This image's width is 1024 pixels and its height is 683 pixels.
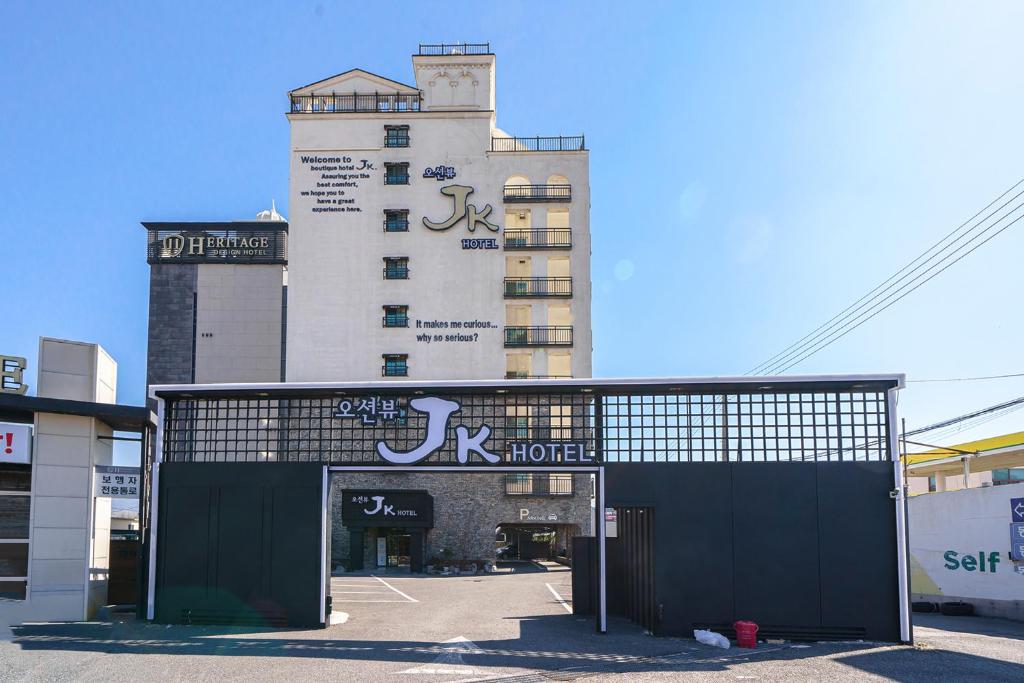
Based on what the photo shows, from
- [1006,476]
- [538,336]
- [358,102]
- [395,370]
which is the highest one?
[358,102]

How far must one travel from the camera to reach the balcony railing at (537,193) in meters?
52.7

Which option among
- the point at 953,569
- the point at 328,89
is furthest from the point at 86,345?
the point at 328,89

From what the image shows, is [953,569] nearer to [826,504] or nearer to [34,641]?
[826,504]

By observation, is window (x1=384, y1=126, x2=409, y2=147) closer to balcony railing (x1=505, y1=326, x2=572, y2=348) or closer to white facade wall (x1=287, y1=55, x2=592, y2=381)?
white facade wall (x1=287, y1=55, x2=592, y2=381)

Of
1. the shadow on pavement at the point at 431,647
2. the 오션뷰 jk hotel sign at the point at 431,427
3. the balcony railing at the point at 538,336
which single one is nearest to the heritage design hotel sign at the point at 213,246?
the balcony railing at the point at 538,336

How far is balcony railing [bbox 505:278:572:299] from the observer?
2051 inches

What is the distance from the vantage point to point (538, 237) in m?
52.6

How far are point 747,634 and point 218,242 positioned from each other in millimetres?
48271

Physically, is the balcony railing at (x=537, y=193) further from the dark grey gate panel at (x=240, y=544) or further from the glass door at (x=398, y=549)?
the dark grey gate panel at (x=240, y=544)

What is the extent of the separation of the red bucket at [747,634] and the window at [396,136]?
38254mm

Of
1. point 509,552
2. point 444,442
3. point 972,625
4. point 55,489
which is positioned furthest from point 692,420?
point 509,552

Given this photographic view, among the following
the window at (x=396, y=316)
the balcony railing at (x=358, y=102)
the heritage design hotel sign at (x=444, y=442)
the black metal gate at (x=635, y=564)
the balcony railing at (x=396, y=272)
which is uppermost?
the balcony railing at (x=358, y=102)

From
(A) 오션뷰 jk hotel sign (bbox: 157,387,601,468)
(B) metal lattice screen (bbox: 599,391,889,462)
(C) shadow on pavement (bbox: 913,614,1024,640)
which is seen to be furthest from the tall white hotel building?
(B) metal lattice screen (bbox: 599,391,889,462)

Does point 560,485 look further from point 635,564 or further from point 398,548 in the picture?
point 635,564
